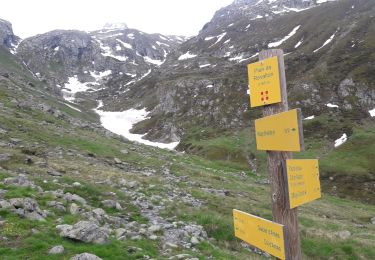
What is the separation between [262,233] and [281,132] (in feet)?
7.75

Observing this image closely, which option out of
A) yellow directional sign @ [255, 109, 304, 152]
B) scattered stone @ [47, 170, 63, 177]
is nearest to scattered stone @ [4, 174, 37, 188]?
scattered stone @ [47, 170, 63, 177]

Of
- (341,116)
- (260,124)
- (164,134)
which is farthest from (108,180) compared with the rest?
(164,134)

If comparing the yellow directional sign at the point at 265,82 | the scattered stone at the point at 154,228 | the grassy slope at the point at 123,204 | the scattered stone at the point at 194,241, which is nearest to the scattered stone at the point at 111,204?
the grassy slope at the point at 123,204

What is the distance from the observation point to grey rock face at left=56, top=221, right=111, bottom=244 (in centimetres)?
1545

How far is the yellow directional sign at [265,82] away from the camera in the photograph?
8.30 m

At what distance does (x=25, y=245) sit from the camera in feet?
47.2

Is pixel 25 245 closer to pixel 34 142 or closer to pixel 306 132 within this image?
pixel 34 142

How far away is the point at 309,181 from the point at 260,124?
165 centimetres

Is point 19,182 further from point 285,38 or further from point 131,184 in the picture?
point 285,38

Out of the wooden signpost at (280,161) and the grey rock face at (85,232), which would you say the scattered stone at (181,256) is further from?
the wooden signpost at (280,161)

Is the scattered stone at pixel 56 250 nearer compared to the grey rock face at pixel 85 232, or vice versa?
the scattered stone at pixel 56 250

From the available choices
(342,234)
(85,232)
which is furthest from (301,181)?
(342,234)

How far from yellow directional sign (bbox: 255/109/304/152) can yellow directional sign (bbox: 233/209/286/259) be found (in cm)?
169

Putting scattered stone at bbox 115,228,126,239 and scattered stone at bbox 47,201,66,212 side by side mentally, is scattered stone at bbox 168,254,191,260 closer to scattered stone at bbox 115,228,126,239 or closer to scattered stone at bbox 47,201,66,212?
scattered stone at bbox 115,228,126,239
